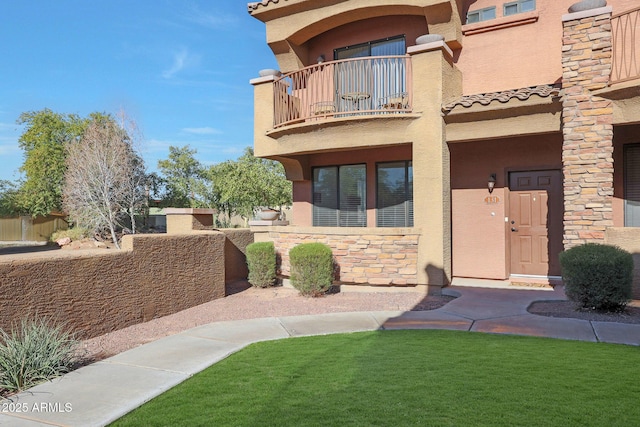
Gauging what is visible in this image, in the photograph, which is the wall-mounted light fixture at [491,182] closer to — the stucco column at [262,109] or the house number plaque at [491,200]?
the house number plaque at [491,200]

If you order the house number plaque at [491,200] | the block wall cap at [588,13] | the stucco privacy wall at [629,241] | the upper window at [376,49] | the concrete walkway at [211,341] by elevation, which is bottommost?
the concrete walkway at [211,341]

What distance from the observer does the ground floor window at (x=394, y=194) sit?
11992mm

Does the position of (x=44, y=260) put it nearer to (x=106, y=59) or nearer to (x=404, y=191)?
(x=404, y=191)

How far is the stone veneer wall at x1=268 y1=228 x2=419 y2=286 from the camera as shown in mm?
10080

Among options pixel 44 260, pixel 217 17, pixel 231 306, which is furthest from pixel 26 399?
pixel 217 17

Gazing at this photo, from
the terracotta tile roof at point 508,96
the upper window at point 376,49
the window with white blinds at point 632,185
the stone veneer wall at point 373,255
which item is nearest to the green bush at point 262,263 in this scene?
the stone veneer wall at point 373,255

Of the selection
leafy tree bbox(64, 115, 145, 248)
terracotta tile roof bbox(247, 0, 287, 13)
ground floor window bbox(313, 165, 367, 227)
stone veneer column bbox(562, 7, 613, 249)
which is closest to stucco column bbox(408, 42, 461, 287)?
stone veneer column bbox(562, 7, 613, 249)

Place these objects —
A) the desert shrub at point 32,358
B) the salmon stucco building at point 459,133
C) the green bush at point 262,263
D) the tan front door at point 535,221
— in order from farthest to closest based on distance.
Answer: the green bush at point 262,263 < the tan front door at point 535,221 < the salmon stucco building at point 459,133 < the desert shrub at point 32,358

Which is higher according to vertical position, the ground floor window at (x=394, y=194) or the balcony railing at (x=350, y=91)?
the balcony railing at (x=350, y=91)

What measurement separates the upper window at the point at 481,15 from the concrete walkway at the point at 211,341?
7.10 meters

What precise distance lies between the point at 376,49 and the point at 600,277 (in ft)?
28.4

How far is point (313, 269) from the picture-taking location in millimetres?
9953

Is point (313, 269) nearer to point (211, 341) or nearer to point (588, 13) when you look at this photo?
point (211, 341)

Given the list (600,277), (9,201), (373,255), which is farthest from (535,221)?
(9,201)
